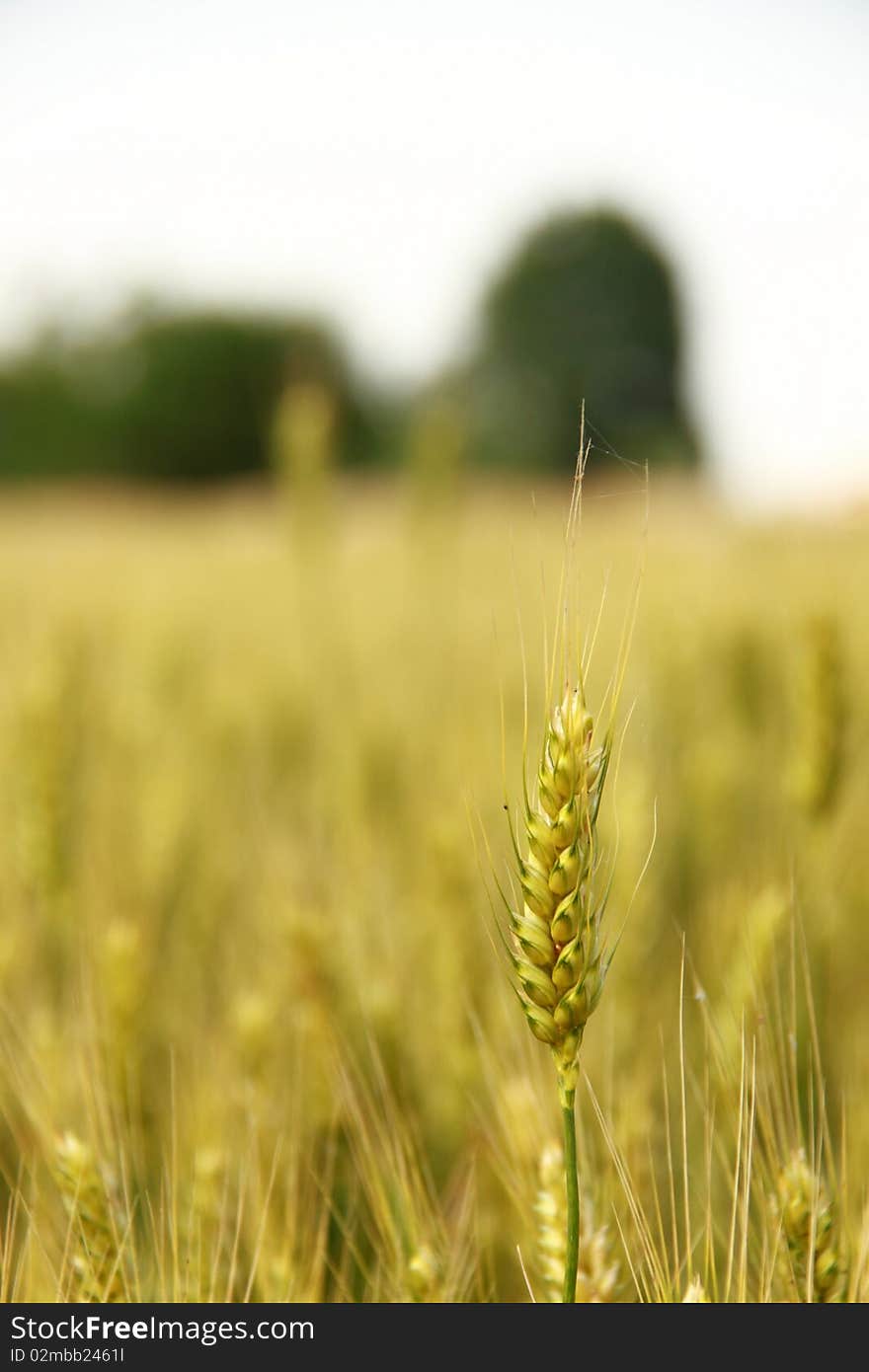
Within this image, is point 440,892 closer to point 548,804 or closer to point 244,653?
point 548,804

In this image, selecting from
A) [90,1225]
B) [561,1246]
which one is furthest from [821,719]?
[90,1225]

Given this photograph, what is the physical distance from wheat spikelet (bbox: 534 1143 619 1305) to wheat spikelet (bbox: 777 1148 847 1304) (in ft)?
0.31

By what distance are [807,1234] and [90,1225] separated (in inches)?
15.3

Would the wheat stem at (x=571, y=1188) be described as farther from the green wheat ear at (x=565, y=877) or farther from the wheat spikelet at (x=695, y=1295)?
the wheat spikelet at (x=695, y=1295)

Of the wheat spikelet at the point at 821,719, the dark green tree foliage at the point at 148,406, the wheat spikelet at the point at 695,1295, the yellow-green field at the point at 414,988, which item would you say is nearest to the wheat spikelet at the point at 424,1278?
the yellow-green field at the point at 414,988

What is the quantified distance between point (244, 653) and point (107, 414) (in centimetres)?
1271

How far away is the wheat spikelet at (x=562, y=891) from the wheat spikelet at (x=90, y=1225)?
0.30 metres

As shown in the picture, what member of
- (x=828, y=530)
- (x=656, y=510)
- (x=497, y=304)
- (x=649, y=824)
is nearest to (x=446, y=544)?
(x=649, y=824)

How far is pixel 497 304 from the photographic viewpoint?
43.1 ft

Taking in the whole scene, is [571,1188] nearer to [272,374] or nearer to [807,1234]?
[807,1234]

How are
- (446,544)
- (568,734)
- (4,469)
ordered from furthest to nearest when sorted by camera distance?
(4,469) → (446,544) → (568,734)

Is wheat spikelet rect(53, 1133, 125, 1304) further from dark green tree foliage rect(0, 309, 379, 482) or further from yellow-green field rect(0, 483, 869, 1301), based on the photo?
dark green tree foliage rect(0, 309, 379, 482)

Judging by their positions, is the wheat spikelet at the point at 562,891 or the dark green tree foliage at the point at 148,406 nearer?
the wheat spikelet at the point at 562,891

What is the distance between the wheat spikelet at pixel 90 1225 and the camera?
562 millimetres
